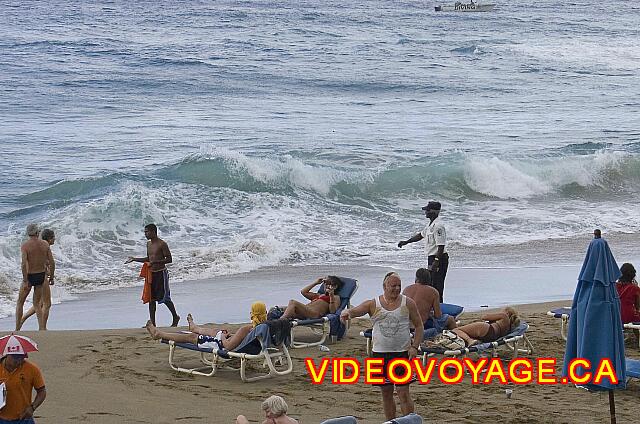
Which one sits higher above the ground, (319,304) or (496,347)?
(319,304)

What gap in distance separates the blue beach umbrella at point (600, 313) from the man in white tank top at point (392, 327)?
5.09 ft

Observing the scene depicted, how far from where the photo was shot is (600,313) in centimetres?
844

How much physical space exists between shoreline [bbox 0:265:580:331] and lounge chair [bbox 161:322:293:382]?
2.77 m

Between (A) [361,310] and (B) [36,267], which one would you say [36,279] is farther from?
(A) [361,310]

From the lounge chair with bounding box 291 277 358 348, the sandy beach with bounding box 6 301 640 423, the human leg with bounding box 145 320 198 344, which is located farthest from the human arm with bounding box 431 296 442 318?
the human leg with bounding box 145 320 198 344

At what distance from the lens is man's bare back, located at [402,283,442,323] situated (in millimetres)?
9781

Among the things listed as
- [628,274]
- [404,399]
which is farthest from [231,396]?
[628,274]

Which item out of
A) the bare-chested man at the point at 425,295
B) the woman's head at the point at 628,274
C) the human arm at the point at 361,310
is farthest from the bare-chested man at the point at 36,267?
the woman's head at the point at 628,274

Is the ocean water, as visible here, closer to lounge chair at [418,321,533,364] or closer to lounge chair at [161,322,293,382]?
lounge chair at [161,322,293,382]

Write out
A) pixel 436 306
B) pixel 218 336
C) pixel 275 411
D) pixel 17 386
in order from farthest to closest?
pixel 218 336 → pixel 436 306 → pixel 17 386 → pixel 275 411

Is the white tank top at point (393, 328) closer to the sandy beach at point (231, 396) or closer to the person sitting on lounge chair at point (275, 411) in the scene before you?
the sandy beach at point (231, 396)

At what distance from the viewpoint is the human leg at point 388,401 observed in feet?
25.9

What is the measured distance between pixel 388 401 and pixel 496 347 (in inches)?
98.5

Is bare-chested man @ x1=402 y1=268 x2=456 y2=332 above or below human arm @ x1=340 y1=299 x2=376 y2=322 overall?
below
